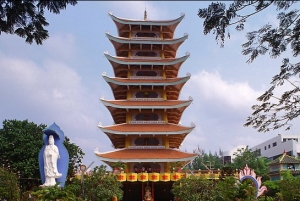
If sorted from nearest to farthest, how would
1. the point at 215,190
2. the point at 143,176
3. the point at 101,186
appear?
the point at 215,190, the point at 101,186, the point at 143,176

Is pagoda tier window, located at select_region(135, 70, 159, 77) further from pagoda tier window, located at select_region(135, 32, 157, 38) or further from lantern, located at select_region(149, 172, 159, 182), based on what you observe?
lantern, located at select_region(149, 172, 159, 182)

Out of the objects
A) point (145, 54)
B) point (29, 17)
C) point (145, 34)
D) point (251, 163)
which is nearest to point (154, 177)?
point (145, 54)

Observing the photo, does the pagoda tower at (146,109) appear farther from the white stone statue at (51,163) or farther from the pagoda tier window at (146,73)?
the white stone statue at (51,163)

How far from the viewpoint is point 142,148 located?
30.4 meters

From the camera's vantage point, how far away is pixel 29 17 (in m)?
6.93

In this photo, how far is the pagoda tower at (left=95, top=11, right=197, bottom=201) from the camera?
29.1 meters

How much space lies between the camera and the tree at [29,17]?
21.0ft

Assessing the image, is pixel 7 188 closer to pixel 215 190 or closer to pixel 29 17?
pixel 215 190

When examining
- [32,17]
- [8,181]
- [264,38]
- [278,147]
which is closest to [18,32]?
[32,17]

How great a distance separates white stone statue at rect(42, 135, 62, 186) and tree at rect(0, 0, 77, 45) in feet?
55.3

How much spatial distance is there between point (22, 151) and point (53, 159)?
9.16 meters

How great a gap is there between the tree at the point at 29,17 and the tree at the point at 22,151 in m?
24.9

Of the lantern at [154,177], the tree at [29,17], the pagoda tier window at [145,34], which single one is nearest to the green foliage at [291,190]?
the lantern at [154,177]

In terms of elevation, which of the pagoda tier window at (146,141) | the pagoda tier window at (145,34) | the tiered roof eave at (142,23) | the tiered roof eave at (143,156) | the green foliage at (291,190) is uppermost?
the tiered roof eave at (142,23)
